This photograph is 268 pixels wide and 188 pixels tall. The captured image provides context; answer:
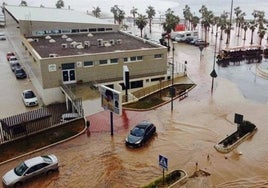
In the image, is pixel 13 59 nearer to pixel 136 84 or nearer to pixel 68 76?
pixel 68 76

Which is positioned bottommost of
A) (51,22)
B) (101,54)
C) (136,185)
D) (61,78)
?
(136,185)

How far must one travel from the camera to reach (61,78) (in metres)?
37.8

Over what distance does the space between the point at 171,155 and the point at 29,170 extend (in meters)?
10.2

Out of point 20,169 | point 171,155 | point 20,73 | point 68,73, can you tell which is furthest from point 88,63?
A: point 20,169

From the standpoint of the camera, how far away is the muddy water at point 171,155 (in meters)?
22.0

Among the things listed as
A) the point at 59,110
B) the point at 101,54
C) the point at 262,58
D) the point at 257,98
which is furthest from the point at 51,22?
the point at 262,58

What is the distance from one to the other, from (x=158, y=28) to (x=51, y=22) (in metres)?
51.0

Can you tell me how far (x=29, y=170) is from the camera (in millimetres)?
21781

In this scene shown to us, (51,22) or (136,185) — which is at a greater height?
(51,22)

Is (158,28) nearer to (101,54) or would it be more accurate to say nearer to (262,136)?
(101,54)

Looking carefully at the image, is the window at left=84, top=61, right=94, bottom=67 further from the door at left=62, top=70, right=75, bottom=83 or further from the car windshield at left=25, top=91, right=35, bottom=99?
the car windshield at left=25, top=91, right=35, bottom=99

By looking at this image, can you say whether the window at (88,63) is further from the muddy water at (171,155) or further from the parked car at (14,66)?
the parked car at (14,66)

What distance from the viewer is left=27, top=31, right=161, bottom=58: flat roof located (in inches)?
1663

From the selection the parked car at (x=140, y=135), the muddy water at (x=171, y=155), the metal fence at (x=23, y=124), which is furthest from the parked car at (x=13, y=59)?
the parked car at (x=140, y=135)
